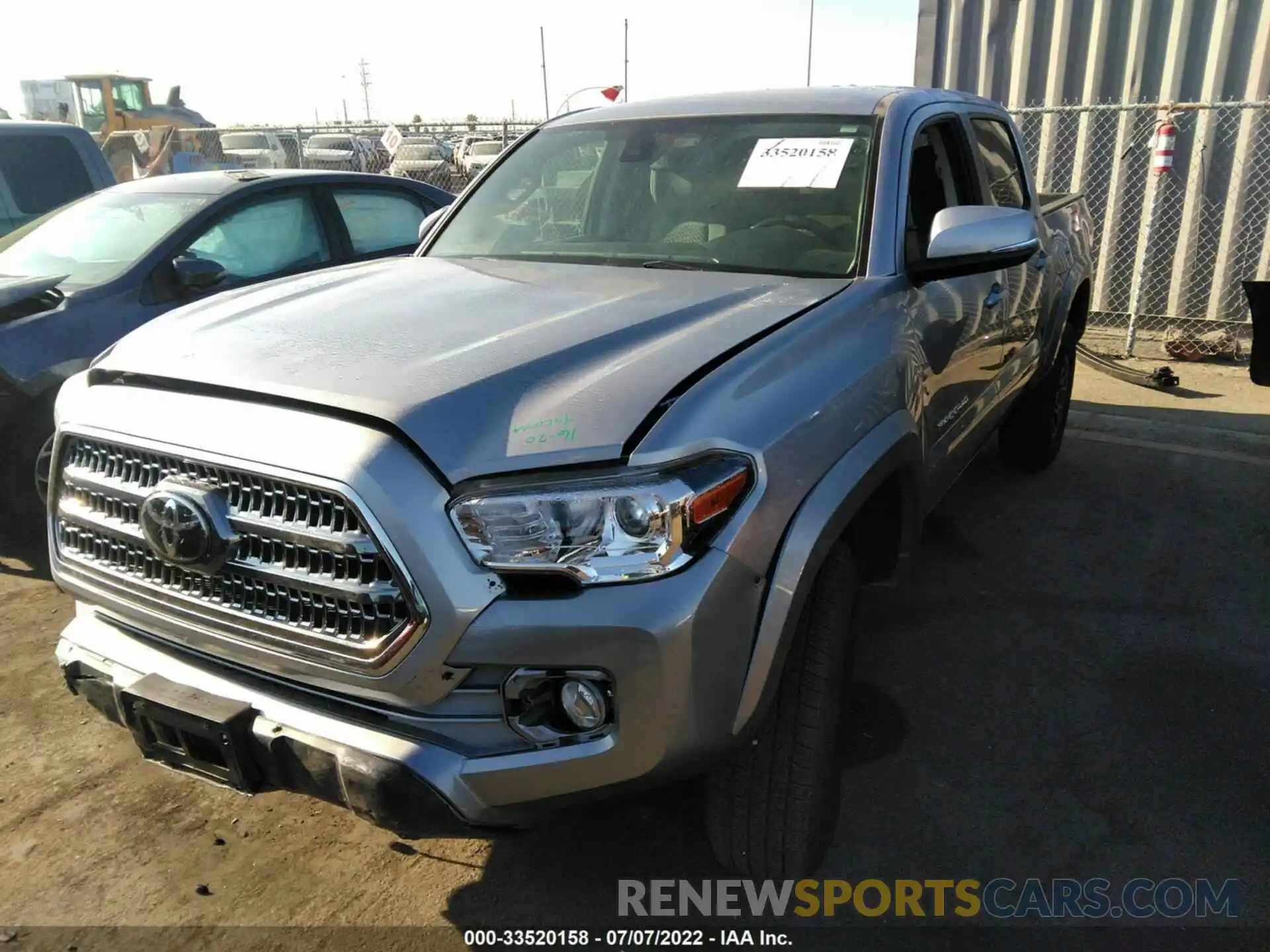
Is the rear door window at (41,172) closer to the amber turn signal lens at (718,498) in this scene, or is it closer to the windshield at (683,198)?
the windshield at (683,198)

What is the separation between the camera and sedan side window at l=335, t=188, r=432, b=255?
17.6 ft

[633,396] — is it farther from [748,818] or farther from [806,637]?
[748,818]

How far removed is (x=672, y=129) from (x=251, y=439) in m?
2.00

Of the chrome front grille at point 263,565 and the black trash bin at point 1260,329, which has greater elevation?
the chrome front grille at point 263,565

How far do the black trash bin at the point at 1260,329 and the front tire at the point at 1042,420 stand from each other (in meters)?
1.67

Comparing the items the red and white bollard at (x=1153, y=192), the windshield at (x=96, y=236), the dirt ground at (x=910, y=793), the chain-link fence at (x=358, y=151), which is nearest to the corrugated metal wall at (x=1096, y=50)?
the red and white bollard at (x=1153, y=192)

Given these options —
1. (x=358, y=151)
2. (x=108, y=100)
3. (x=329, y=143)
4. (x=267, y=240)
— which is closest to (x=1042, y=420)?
(x=267, y=240)

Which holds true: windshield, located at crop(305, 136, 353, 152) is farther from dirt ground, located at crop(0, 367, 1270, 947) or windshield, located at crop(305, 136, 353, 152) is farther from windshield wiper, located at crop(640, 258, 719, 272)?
windshield wiper, located at crop(640, 258, 719, 272)

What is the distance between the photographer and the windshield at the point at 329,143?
2228 cm

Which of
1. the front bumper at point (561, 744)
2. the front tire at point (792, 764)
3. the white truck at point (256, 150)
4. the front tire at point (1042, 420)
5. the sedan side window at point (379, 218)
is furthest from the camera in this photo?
the white truck at point (256, 150)

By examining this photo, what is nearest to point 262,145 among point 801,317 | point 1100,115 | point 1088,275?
point 1100,115

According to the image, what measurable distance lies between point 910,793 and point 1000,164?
263cm

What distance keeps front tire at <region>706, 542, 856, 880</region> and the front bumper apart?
0.29m

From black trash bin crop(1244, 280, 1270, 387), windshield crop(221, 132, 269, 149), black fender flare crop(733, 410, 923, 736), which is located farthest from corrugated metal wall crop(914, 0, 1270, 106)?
windshield crop(221, 132, 269, 149)
